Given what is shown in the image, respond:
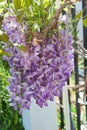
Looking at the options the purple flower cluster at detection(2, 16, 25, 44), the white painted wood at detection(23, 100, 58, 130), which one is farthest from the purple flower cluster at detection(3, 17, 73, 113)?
the white painted wood at detection(23, 100, 58, 130)

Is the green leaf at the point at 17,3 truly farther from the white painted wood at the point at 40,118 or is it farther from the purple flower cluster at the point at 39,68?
the white painted wood at the point at 40,118

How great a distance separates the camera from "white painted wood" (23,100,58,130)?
178 centimetres

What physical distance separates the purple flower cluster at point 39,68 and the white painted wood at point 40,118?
0.71 m

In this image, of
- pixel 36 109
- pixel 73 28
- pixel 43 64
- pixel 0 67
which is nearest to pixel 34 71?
pixel 43 64

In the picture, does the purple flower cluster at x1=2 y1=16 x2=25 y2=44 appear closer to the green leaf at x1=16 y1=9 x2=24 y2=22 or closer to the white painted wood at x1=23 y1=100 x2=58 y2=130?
the green leaf at x1=16 y1=9 x2=24 y2=22

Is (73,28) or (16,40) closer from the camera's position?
(16,40)

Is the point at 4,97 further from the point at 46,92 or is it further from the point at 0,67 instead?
the point at 46,92

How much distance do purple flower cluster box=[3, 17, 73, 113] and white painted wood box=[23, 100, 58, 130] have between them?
71cm

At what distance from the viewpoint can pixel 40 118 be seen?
Answer: 5.97 feet

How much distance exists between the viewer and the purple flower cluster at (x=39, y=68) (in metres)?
1.01

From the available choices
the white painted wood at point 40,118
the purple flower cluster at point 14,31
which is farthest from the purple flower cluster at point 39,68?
the white painted wood at point 40,118

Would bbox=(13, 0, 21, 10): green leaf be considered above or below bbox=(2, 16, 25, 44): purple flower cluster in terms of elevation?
above

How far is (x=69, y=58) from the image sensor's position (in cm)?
108

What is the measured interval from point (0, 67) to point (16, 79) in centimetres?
61
